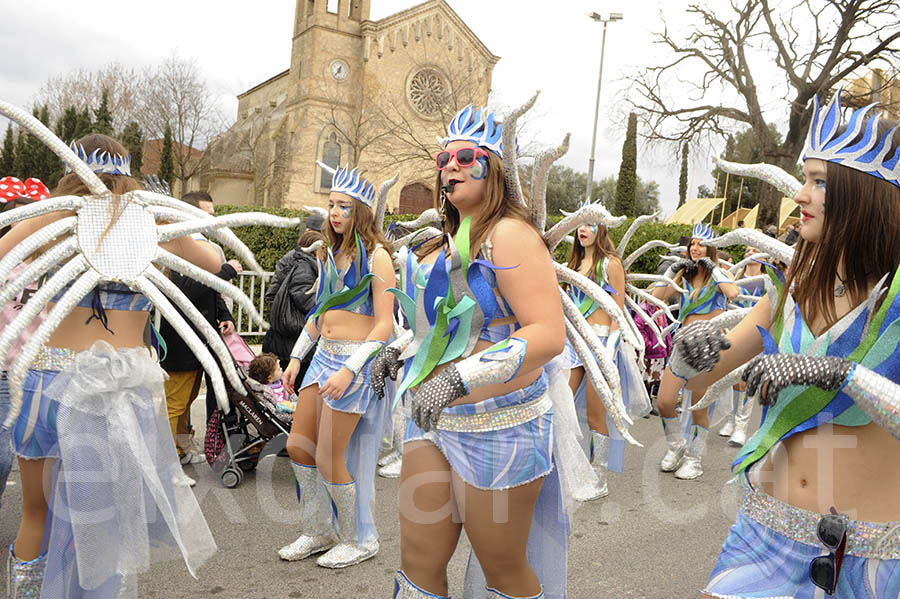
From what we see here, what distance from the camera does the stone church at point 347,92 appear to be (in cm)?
3453

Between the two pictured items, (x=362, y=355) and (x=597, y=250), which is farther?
(x=597, y=250)

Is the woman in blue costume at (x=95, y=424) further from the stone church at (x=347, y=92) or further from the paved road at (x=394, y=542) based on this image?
the stone church at (x=347, y=92)

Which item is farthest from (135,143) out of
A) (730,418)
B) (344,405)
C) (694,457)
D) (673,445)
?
(344,405)

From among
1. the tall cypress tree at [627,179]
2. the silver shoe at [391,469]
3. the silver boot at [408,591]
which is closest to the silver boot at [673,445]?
the silver shoe at [391,469]

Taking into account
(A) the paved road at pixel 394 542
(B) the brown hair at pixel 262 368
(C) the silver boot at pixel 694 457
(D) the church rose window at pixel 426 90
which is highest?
(D) the church rose window at pixel 426 90

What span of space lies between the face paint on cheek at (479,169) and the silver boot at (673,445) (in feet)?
14.0

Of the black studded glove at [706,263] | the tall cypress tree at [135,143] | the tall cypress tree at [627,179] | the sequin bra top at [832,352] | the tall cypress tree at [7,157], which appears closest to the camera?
the sequin bra top at [832,352]

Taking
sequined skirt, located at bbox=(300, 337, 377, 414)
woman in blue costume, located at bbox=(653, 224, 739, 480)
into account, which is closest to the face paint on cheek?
A: sequined skirt, located at bbox=(300, 337, 377, 414)

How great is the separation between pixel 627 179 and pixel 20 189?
31485mm

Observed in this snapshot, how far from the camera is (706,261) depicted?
20.3 feet

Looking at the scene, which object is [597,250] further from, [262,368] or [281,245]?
[281,245]

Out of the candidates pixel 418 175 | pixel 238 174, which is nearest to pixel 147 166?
pixel 238 174

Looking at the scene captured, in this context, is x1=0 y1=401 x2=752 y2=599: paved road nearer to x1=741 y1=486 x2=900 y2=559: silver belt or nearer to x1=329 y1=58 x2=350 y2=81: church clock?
x1=741 y1=486 x2=900 y2=559: silver belt

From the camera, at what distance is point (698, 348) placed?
6.72 feet
